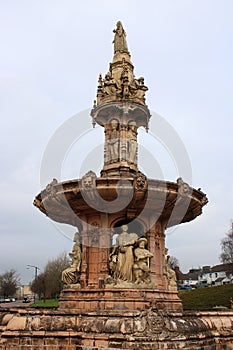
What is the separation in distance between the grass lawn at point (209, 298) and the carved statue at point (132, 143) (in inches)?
961

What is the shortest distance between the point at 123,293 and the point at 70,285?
192 cm

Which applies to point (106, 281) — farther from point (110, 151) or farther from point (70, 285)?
point (110, 151)

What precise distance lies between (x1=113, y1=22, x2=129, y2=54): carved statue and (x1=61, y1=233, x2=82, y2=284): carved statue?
8960 millimetres

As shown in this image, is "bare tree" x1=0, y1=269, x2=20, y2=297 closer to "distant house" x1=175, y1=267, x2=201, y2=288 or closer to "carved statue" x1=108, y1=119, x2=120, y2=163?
"distant house" x1=175, y1=267, x2=201, y2=288

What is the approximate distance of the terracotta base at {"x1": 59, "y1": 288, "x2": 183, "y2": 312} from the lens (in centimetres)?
1113

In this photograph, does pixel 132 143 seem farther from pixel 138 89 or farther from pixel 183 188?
pixel 183 188

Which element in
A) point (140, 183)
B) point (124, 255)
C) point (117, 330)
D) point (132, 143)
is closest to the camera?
point (117, 330)

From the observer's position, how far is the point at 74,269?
1252 cm

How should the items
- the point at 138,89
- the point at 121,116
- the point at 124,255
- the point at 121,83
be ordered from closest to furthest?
1. the point at 124,255
2. the point at 121,116
3. the point at 121,83
4. the point at 138,89

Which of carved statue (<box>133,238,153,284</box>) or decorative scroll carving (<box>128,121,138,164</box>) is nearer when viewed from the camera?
carved statue (<box>133,238,153,284</box>)

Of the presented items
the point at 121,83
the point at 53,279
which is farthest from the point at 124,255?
the point at 53,279

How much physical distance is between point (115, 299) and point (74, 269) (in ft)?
6.22

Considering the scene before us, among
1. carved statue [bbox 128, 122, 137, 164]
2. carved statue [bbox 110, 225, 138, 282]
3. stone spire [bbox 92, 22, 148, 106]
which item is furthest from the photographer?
stone spire [bbox 92, 22, 148, 106]

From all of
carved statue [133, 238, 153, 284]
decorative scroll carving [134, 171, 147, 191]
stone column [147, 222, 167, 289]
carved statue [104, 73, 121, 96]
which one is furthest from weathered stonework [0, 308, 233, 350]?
carved statue [104, 73, 121, 96]
